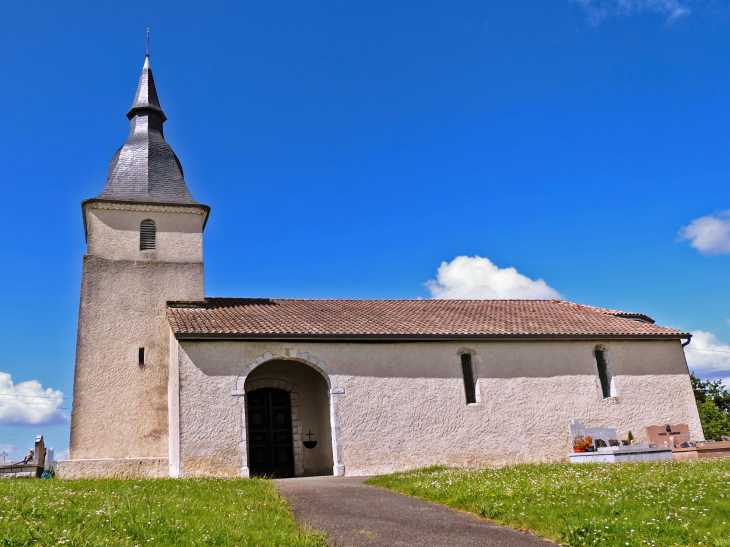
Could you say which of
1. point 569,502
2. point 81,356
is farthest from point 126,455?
point 569,502

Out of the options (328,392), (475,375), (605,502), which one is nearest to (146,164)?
(328,392)

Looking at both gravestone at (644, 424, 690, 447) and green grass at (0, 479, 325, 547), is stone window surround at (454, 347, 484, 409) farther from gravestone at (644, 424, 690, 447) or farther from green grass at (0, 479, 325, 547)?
green grass at (0, 479, 325, 547)

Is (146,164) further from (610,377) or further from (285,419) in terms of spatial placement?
(610,377)

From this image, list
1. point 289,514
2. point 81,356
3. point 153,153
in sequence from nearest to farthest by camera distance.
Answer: point 289,514 < point 81,356 < point 153,153

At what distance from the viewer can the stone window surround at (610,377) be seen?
17000 mm

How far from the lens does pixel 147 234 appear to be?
18.1 metres

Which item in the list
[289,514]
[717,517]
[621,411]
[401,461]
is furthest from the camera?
[621,411]

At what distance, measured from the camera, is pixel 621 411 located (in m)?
17.0

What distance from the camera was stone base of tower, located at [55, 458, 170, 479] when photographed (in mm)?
14305

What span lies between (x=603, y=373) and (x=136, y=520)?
15.7 metres

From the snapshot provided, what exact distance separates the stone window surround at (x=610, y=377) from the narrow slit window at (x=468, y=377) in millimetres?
3865

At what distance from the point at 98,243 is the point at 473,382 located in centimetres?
1207

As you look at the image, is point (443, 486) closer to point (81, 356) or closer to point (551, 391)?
point (551, 391)

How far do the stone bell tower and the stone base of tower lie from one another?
0.02 metres
